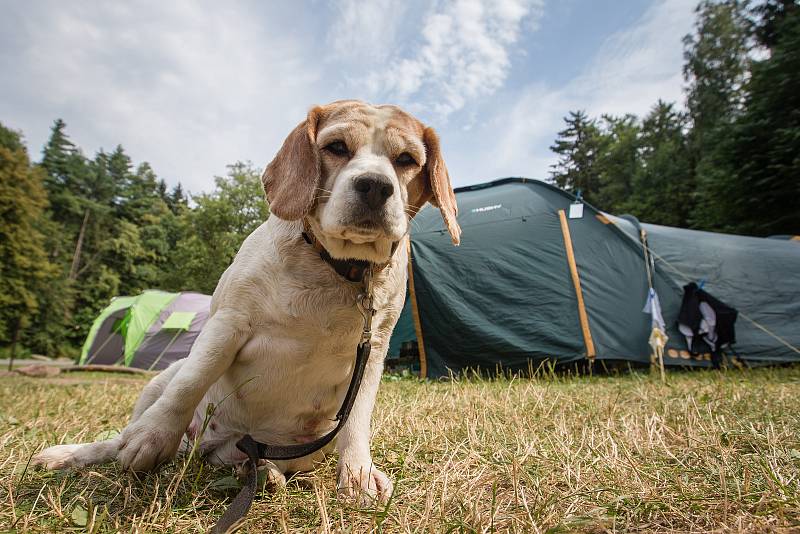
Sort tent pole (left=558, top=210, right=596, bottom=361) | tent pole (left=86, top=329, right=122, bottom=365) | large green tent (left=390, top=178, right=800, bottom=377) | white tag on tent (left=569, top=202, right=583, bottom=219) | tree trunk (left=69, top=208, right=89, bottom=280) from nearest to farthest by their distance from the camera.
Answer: tent pole (left=558, top=210, right=596, bottom=361)
large green tent (left=390, top=178, right=800, bottom=377)
white tag on tent (left=569, top=202, right=583, bottom=219)
tent pole (left=86, top=329, right=122, bottom=365)
tree trunk (left=69, top=208, right=89, bottom=280)

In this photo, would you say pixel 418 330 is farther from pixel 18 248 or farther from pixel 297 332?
pixel 18 248

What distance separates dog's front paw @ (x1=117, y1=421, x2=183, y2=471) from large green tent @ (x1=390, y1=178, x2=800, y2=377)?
16.4 feet

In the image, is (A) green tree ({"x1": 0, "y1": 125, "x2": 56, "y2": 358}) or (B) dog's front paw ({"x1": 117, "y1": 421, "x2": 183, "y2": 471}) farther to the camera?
(A) green tree ({"x1": 0, "y1": 125, "x2": 56, "y2": 358})

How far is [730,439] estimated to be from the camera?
190 cm

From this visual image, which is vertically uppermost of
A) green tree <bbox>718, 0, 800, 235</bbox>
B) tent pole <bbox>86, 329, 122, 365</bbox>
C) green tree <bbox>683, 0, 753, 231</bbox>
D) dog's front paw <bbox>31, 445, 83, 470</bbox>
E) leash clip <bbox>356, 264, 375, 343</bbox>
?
green tree <bbox>683, 0, 753, 231</bbox>

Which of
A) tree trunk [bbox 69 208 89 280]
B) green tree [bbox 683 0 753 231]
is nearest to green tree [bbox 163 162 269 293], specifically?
tree trunk [bbox 69 208 89 280]

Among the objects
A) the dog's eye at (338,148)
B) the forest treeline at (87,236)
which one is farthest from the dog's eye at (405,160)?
the forest treeline at (87,236)

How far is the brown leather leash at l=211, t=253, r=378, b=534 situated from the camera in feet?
3.78

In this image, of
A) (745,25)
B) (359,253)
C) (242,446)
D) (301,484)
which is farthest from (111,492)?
(745,25)

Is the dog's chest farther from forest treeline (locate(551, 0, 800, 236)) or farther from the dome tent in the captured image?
forest treeline (locate(551, 0, 800, 236))

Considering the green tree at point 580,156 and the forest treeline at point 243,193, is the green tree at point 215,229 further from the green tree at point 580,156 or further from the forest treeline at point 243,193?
the green tree at point 580,156

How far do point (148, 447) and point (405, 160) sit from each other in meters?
1.52

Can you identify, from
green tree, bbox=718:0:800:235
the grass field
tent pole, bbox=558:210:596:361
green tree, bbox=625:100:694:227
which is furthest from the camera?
green tree, bbox=625:100:694:227

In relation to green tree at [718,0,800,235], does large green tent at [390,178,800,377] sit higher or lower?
lower
